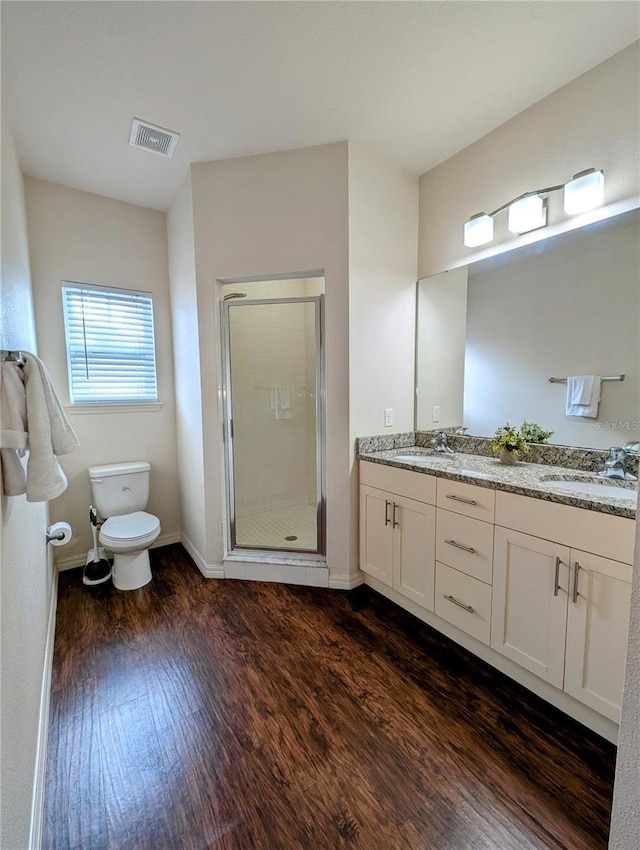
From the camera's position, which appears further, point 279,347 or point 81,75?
point 279,347

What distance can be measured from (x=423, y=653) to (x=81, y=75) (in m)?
3.19

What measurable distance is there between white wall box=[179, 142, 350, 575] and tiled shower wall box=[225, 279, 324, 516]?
227 mm

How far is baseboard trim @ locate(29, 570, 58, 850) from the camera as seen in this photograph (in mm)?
1056

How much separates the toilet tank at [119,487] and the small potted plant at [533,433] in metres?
2.61

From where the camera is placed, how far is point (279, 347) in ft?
9.59

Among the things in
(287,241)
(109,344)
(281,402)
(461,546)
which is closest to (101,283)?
(109,344)

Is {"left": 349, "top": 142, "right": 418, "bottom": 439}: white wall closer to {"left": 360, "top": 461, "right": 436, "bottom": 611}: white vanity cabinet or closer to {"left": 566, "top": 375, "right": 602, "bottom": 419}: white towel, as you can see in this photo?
{"left": 360, "top": 461, "right": 436, "bottom": 611}: white vanity cabinet

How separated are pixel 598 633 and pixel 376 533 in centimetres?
118

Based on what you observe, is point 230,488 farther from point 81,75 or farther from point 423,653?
point 81,75

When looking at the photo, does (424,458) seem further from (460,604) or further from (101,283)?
(101,283)

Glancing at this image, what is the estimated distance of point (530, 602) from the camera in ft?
4.96

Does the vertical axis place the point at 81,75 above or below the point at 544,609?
above

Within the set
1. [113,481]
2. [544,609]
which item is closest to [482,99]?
[544,609]

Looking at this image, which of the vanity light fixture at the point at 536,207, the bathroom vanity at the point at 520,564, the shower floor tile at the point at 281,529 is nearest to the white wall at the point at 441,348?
the vanity light fixture at the point at 536,207
